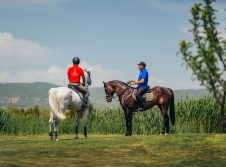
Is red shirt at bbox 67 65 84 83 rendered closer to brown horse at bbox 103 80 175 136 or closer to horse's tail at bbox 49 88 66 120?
horse's tail at bbox 49 88 66 120

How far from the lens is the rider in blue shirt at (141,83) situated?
72.1 ft

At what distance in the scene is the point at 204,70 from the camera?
10.2m

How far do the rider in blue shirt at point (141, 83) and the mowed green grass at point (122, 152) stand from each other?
225cm

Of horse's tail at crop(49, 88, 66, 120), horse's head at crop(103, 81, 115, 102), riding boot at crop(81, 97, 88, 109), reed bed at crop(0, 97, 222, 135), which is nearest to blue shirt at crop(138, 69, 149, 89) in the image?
horse's head at crop(103, 81, 115, 102)

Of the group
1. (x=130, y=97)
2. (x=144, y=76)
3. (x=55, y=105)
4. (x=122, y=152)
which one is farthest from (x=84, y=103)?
(x=122, y=152)

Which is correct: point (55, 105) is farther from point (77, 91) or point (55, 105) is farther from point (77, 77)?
point (77, 77)

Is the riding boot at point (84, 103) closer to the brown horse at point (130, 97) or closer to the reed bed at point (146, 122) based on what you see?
the brown horse at point (130, 97)

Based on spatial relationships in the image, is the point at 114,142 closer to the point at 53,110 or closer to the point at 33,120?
the point at 53,110

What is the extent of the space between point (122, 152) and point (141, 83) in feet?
15.0

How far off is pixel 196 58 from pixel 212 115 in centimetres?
1885

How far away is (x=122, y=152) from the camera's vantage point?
60.6ft

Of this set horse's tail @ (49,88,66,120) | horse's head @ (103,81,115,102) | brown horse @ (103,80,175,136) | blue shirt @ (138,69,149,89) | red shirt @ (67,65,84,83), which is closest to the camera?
horse's tail @ (49,88,66,120)

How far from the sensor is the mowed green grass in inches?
663

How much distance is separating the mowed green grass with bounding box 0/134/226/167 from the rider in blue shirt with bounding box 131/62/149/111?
2.25m
